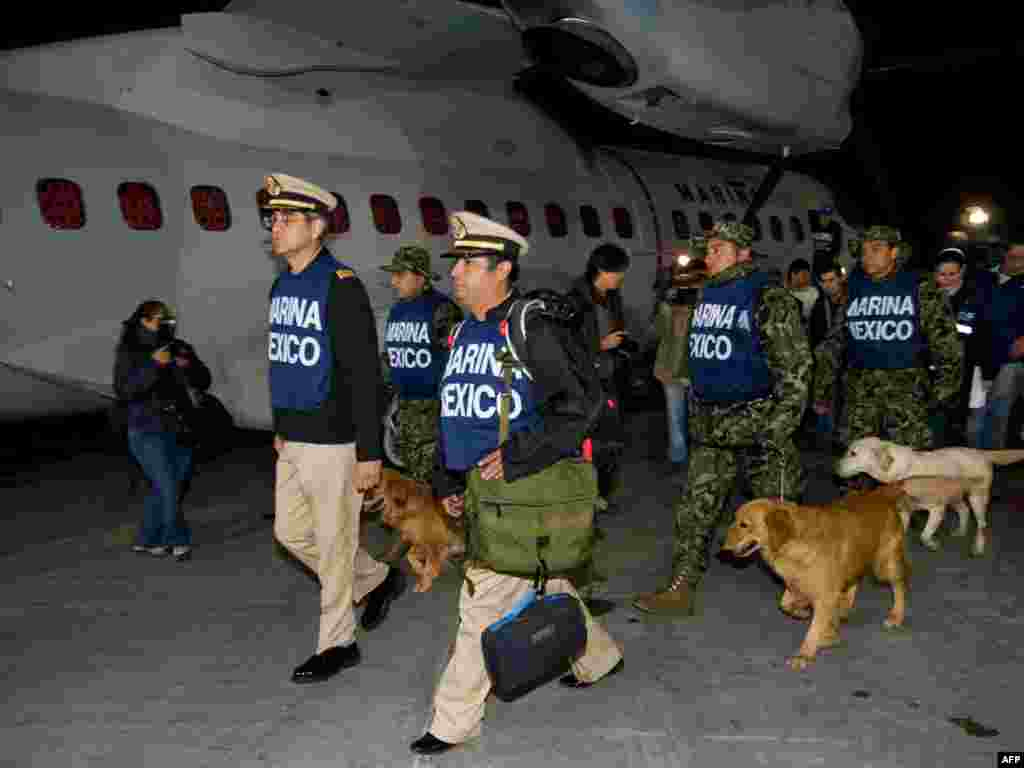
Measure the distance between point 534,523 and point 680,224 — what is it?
1035cm

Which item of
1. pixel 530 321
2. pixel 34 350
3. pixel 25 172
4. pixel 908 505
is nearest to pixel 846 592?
pixel 908 505

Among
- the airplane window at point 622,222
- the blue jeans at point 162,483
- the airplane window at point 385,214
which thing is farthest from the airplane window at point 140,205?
the airplane window at point 622,222

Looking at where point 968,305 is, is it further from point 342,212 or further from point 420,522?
point 342,212

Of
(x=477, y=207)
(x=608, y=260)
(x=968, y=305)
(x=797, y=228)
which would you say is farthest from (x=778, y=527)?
(x=797, y=228)

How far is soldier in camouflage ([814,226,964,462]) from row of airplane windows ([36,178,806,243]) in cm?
346

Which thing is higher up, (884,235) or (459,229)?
(884,235)

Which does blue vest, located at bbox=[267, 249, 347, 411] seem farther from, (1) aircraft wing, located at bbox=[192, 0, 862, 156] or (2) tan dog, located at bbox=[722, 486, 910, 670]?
(1) aircraft wing, located at bbox=[192, 0, 862, 156]

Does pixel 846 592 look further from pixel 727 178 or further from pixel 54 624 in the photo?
pixel 727 178

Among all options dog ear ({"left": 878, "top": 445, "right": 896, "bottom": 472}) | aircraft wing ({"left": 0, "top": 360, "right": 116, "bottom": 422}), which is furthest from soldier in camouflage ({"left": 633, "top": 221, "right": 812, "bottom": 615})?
aircraft wing ({"left": 0, "top": 360, "right": 116, "bottom": 422})

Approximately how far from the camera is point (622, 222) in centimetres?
1219

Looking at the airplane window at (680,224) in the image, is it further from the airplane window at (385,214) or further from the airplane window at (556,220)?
the airplane window at (385,214)

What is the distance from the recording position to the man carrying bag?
332 cm

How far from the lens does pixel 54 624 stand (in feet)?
16.1

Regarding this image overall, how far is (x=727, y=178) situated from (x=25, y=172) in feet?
33.1
